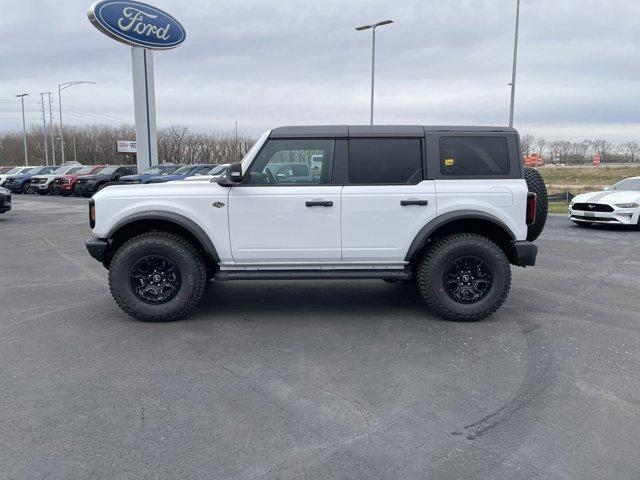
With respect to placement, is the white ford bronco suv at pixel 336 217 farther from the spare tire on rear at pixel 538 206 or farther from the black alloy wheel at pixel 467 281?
the spare tire on rear at pixel 538 206

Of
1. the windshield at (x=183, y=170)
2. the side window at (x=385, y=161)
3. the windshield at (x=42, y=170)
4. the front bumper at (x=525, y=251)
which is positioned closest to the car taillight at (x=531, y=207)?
the front bumper at (x=525, y=251)

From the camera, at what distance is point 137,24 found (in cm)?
2222

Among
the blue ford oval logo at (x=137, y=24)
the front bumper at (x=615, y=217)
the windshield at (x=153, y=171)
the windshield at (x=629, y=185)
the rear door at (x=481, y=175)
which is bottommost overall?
the front bumper at (x=615, y=217)

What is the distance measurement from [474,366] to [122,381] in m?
2.73

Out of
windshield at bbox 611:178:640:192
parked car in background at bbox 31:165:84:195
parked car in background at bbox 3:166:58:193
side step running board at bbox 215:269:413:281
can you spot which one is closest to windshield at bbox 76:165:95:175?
parked car in background at bbox 31:165:84:195

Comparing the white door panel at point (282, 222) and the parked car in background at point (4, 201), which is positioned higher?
the white door panel at point (282, 222)

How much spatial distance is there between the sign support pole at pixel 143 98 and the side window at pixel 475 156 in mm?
20257

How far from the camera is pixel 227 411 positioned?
3645mm

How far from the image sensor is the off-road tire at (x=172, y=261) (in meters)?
5.55

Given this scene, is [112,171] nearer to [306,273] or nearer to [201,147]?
[306,273]

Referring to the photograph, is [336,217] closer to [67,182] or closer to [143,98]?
[143,98]

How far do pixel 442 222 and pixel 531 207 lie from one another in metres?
0.95

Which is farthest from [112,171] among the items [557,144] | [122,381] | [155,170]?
[557,144]

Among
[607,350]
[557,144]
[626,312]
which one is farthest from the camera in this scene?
[557,144]
